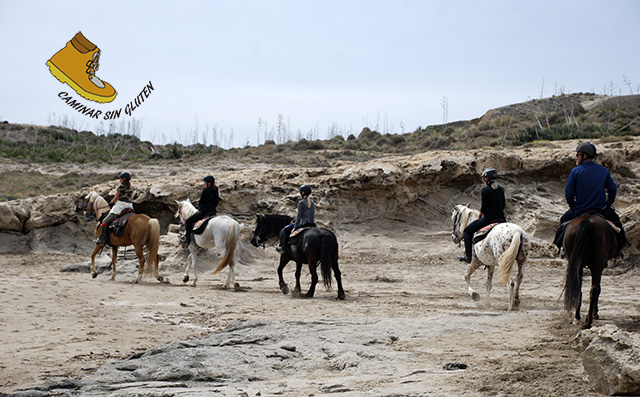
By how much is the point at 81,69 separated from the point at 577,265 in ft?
41.3

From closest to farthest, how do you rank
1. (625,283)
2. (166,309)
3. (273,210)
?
1. (166,309)
2. (625,283)
3. (273,210)

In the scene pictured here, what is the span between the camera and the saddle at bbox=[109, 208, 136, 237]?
14.4 metres

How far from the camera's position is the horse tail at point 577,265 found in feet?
26.5

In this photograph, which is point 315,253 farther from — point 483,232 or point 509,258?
point 509,258

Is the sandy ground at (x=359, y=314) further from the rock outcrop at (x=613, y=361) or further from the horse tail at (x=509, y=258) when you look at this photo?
the horse tail at (x=509, y=258)

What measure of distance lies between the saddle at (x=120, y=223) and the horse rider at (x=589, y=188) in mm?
10448

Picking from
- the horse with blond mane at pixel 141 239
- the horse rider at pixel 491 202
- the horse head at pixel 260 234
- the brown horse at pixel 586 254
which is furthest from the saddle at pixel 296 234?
the brown horse at pixel 586 254

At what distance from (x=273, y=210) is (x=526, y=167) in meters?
9.07

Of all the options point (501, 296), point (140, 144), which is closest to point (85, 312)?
point (501, 296)

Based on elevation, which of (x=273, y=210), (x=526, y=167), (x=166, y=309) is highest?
(x=526, y=167)

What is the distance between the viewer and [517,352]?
6672 mm

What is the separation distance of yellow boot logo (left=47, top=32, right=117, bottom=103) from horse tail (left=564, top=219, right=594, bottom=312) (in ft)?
36.4

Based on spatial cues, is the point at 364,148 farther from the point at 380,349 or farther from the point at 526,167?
the point at 380,349

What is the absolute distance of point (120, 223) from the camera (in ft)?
47.4
